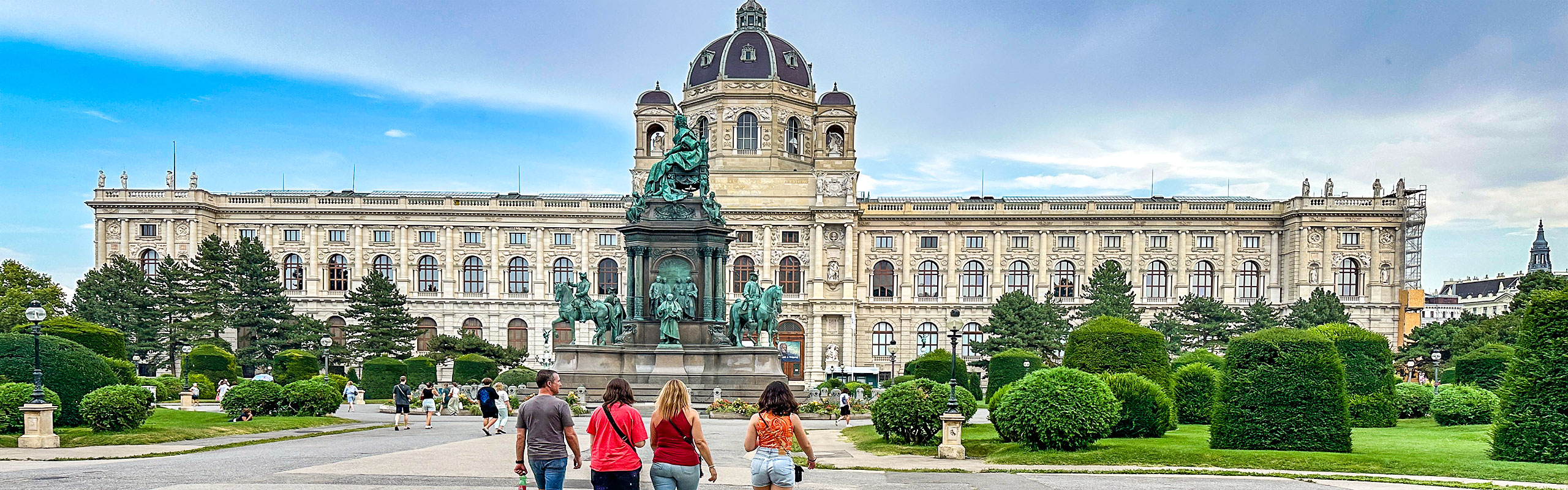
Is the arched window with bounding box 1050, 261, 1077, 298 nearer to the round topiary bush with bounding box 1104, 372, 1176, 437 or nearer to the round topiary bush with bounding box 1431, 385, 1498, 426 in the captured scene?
the round topiary bush with bounding box 1431, 385, 1498, 426

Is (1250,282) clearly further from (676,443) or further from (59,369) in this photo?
(676,443)

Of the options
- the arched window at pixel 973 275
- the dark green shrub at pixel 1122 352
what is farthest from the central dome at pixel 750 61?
the dark green shrub at pixel 1122 352

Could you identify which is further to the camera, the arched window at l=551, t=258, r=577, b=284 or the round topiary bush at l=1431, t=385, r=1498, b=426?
the arched window at l=551, t=258, r=577, b=284

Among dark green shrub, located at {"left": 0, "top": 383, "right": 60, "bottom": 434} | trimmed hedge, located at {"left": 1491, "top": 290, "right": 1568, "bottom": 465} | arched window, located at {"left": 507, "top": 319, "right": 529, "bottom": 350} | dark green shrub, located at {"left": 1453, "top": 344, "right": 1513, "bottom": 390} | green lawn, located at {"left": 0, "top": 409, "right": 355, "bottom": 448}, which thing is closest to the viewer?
trimmed hedge, located at {"left": 1491, "top": 290, "right": 1568, "bottom": 465}

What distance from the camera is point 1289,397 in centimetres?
2066

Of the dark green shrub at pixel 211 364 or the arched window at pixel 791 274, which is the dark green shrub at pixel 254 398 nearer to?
the dark green shrub at pixel 211 364

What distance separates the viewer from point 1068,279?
86.9 meters

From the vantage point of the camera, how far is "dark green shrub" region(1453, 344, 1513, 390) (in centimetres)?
3512

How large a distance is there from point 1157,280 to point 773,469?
262ft

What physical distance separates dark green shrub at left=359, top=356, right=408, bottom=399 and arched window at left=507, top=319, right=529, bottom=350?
34.1m

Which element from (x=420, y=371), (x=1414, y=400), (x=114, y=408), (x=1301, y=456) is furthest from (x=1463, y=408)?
(x=420, y=371)

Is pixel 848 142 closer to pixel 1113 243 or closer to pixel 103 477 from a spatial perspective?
pixel 1113 243

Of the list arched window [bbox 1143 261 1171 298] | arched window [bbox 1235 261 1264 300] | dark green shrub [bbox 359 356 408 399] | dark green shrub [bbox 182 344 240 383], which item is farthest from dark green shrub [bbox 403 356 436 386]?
arched window [bbox 1235 261 1264 300]

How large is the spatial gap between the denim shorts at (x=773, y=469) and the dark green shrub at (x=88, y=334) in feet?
79.0
